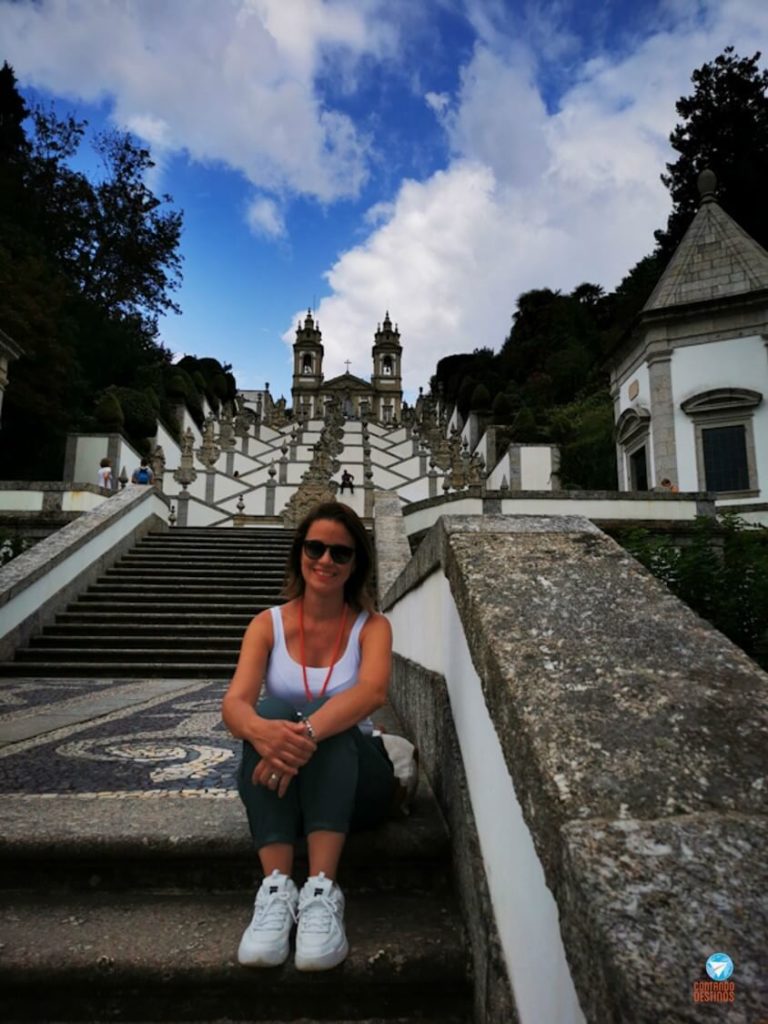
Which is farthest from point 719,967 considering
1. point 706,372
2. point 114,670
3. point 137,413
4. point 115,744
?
point 137,413

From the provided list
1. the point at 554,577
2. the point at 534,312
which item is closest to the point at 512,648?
the point at 554,577

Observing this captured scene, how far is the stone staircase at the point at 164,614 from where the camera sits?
6742 mm

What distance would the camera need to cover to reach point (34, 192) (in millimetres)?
30312

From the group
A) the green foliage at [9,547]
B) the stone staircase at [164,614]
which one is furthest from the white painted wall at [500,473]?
the green foliage at [9,547]

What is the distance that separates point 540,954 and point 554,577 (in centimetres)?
98

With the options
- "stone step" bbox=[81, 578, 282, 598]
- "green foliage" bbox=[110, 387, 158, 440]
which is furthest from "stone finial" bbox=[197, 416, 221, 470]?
"stone step" bbox=[81, 578, 282, 598]

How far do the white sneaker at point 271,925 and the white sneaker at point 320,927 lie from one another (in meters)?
0.03

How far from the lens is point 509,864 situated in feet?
4.39

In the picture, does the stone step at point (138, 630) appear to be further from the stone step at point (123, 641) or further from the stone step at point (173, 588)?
the stone step at point (173, 588)

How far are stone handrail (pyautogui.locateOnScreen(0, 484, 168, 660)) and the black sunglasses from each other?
5.76 m

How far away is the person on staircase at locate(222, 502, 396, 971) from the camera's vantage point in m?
1.52

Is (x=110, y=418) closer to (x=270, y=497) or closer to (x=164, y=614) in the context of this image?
(x=270, y=497)

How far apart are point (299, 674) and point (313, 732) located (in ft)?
1.05

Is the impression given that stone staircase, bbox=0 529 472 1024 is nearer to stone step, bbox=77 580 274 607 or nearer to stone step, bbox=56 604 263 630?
stone step, bbox=56 604 263 630
